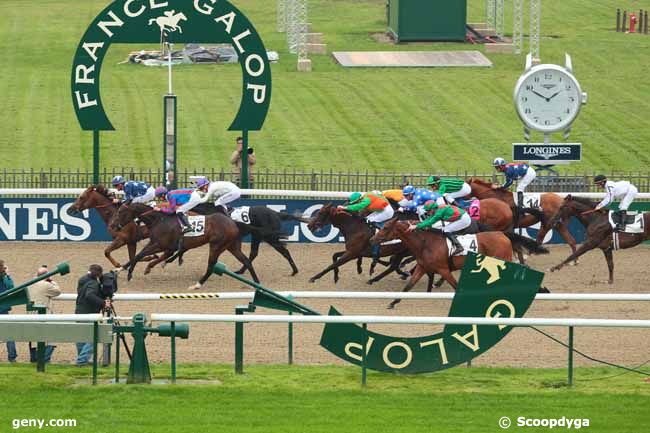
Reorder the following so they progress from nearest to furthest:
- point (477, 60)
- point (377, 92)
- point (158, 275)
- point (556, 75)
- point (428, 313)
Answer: point (428, 313), point (158, 275), point (556, 75), point (377, 92), point (477, 60)

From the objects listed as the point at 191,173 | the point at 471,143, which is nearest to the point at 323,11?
the point at 471,143

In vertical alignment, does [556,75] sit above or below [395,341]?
above

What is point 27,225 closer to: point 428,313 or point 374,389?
point 428,313

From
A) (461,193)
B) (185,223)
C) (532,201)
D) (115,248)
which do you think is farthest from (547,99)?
(115,248)

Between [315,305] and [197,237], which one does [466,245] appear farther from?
[197,237]

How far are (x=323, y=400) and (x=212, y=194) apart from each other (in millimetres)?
9028

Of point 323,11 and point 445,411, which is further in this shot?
point 323,11

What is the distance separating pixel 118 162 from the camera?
34.1m

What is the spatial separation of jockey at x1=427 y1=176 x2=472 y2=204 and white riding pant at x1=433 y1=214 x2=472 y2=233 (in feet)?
4.65

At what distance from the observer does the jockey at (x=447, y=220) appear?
20859mm

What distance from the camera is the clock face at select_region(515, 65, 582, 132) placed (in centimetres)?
2739

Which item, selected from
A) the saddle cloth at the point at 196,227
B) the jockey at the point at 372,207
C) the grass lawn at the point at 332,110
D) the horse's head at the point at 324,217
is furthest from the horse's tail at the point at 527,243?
the grass lawn at the point at 332,110

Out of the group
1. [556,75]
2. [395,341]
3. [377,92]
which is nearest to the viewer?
[395,341]

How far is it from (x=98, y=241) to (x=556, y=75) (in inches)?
353
